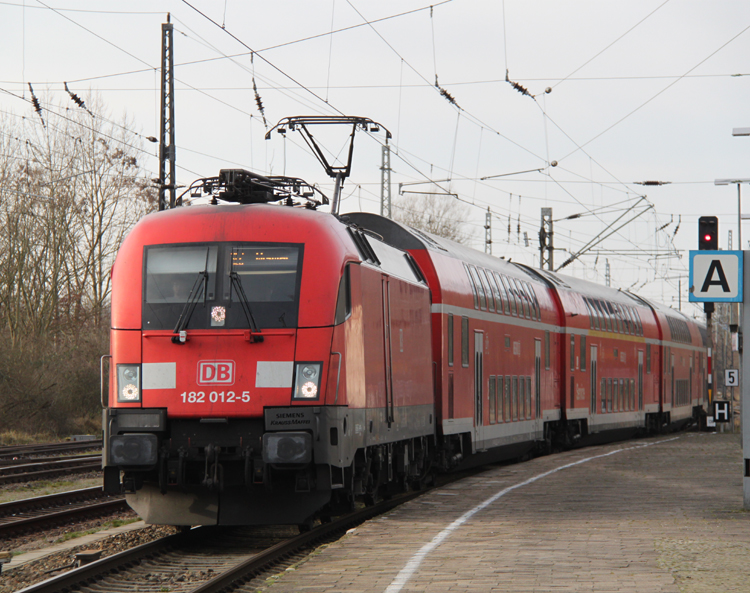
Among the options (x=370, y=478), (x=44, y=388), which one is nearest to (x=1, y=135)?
(x=44, y=388)

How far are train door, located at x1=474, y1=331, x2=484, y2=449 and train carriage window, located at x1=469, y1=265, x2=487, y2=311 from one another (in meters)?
0.55

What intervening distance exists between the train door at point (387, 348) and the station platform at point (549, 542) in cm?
121

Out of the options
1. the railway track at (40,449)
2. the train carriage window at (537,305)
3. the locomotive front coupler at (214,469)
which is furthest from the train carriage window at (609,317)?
the locomotive front coupler at (214,469)

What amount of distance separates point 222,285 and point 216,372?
92 cm

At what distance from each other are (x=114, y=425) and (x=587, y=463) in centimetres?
1131

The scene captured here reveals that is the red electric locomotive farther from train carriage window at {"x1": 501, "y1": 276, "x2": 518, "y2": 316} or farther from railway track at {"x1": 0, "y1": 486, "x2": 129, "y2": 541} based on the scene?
train carriage window at {"x1": 501, "y1": 276, "x2": 518, "y2": 316}

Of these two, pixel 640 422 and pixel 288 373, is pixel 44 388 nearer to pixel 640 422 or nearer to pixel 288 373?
pixel 640 422

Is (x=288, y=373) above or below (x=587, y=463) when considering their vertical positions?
above

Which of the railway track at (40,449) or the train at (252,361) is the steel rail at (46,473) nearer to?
the railway track at (40,449)

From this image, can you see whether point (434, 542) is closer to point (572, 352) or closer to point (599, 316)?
point (572, 352)

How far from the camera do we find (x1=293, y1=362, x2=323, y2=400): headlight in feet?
34.3

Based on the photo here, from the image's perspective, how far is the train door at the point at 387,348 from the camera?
13.0 metres

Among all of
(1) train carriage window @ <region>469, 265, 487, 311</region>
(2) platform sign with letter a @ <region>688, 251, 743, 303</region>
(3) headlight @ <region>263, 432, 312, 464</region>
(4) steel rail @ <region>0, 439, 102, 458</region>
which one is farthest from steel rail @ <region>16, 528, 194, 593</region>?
(4) steel rail @ <region>0, 439, 102, 458</region>

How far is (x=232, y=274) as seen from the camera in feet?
35.6
